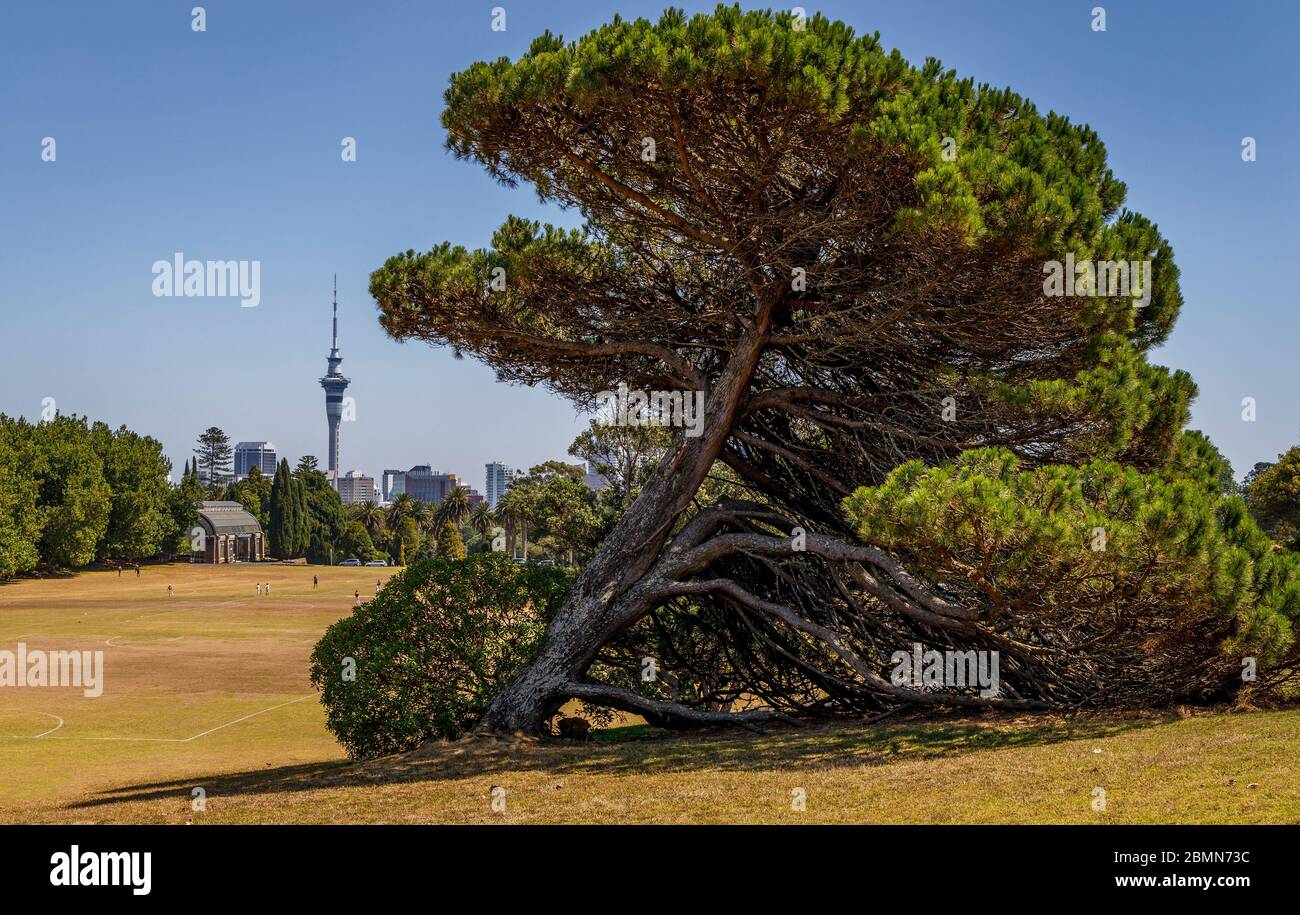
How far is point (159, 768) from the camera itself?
16.2 meters

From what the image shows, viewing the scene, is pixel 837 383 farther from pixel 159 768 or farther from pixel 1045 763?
pixel 159 768

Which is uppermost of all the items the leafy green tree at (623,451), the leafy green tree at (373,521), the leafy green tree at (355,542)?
the leafy green tree at (623,451)

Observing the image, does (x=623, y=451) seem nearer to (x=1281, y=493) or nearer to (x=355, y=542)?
(x=1281, y=493)

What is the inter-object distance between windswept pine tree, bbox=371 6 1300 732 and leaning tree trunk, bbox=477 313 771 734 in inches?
1.7

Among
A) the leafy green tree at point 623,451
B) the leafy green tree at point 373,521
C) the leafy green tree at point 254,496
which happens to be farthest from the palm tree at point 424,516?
the leafy green tree at point 623,451

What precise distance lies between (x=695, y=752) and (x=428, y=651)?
4.28 meters

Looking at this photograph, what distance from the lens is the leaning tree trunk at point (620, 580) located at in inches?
545

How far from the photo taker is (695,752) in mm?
11297

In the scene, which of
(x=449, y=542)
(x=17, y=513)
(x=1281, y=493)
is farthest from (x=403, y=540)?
(x=1281, y=493)

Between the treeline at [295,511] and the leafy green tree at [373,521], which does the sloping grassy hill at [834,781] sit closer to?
the treeline at [295,511]

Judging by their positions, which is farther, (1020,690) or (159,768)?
(159,768)

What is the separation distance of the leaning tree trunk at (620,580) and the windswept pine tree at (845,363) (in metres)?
0.04
